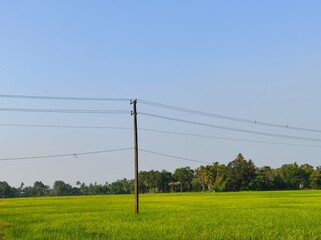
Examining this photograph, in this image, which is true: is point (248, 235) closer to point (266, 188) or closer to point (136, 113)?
point (136, 113)

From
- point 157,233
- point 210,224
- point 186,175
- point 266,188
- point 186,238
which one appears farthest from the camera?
point 186,175

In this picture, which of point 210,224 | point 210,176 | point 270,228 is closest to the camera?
point 270,228

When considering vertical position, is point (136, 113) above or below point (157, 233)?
above

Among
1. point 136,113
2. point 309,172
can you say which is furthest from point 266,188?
point 136,113

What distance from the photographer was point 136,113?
1515 inches

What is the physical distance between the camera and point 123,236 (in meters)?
21.4

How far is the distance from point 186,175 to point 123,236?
564ft

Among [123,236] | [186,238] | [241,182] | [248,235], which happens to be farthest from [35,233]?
[241,182]

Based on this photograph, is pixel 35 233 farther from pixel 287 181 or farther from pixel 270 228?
pixel 287 181

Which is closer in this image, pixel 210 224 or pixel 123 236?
pixel 123 236

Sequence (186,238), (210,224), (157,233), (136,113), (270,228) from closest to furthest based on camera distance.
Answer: (186,238), (157,233), (270,228), (210,224), (136,113)

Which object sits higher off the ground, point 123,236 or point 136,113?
point 136,113

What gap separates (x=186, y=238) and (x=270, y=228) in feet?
20.9

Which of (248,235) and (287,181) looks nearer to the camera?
(248,235)
